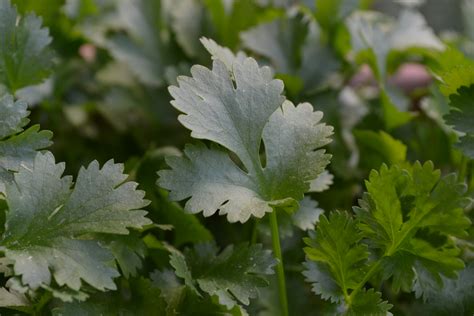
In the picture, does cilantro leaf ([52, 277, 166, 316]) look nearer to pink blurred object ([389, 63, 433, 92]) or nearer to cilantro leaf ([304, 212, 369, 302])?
cilantro leaf ([304, 212, 369, 302])

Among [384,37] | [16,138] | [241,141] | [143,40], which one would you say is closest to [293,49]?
[384,37]

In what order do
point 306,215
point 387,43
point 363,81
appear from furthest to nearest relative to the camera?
point 363,81
point 387,43
point 306,215

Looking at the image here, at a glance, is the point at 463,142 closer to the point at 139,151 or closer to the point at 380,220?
the point at 380,220

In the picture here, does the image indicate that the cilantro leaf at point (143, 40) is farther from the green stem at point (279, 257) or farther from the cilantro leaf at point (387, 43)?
the green stem at point (279, 257)

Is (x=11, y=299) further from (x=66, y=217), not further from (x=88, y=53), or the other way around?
(x=88, y=53)

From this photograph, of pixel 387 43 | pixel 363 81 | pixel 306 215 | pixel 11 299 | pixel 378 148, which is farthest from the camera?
pixel 363 81

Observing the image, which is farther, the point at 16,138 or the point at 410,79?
the point at 410,79

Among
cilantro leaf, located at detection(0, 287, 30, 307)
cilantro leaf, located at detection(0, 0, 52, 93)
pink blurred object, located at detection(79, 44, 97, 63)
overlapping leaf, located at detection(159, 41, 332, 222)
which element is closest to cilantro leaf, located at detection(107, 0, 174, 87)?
pink blurred object, located at detection(79, 44, 97, 63)
